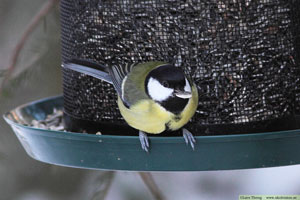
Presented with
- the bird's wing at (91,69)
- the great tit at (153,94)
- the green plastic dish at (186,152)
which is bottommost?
the green plastic dish at (186,152)

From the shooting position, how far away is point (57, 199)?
4645 millimetres

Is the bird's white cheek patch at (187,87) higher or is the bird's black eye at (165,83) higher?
the bird's black eye at (165,83)

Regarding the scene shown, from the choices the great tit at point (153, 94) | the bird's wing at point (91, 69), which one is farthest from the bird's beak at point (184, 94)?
the bird's wing at point (91, 69)

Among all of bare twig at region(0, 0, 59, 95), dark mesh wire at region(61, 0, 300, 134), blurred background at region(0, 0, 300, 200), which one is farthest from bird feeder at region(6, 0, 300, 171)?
blurred background at region(0, 0, 300, 200)

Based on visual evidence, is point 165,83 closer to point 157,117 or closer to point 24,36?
point 157,117

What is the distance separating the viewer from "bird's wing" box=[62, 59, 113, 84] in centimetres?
310

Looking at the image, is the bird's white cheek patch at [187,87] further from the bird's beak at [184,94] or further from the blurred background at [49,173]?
the blurred background at [49,173]

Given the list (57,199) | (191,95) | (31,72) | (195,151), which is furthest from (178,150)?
(57,199)

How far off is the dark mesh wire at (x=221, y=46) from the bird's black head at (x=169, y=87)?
0.46ft

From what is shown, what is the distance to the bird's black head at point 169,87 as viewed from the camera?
2.90 metres

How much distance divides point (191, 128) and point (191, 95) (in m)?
0.25

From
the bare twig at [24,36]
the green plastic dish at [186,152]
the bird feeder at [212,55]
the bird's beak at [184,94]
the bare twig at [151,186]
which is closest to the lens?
the green plastic dish at [186,152]

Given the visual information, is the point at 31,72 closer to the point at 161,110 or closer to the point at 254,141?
the point at 161,110

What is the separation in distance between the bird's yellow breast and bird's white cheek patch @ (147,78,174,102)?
35mm
